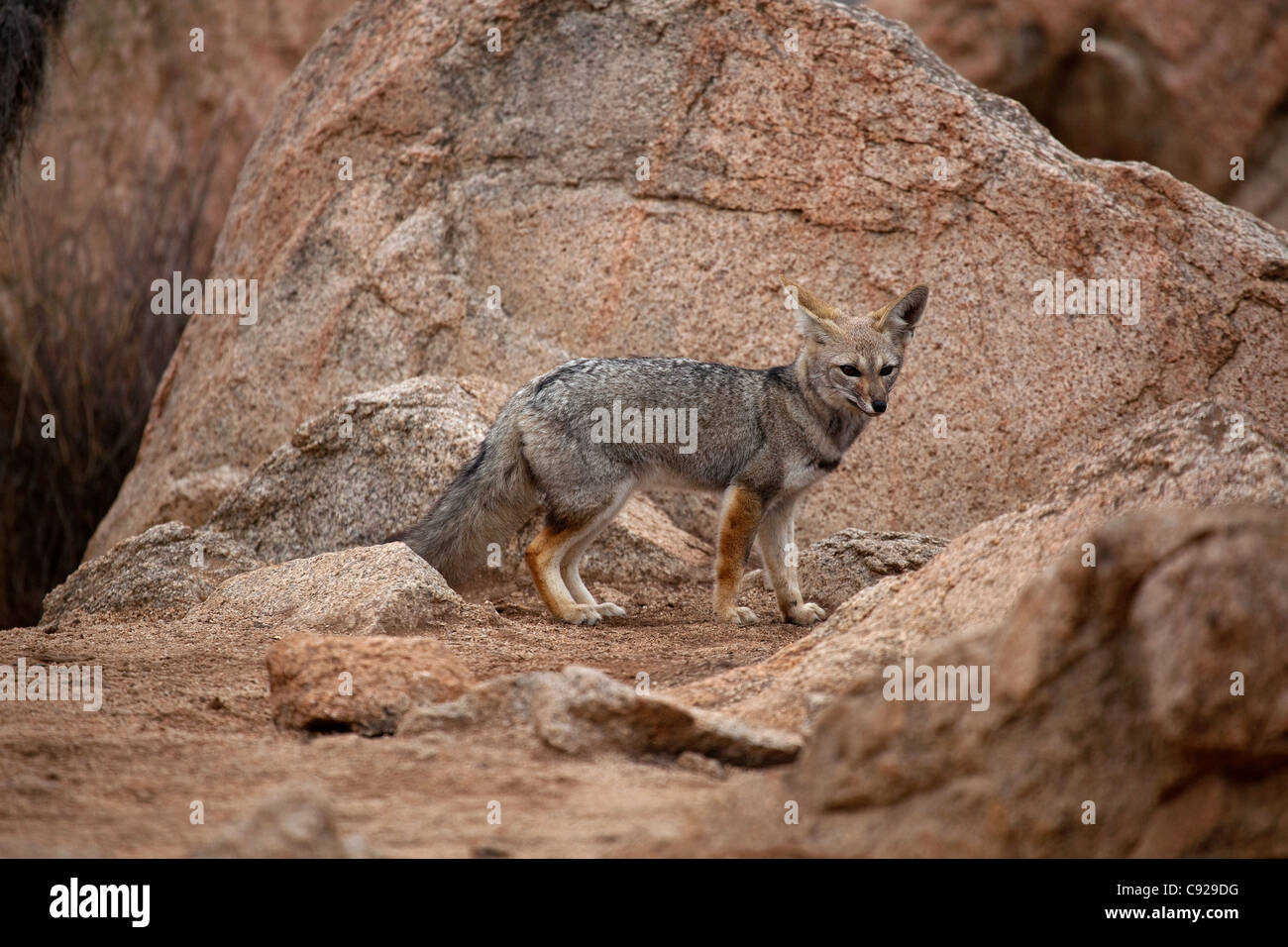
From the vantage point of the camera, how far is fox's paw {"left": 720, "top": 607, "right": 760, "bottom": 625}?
6.79 meters

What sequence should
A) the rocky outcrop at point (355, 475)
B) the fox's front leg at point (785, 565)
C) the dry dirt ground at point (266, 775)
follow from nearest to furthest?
the dry dirt ground at point (266, 775)
the fox's front leg at point (785, 565)
the rocky outcrop at point (355, 475)

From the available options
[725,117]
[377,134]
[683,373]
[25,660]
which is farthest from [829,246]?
[25,660]

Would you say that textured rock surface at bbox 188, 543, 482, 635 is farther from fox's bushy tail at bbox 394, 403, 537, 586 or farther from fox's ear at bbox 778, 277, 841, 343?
fox's ear at bbox 778, 277, 841, 343

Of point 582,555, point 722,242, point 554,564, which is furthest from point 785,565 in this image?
point 722,242

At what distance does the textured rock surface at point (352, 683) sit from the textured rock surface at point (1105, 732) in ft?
5.07

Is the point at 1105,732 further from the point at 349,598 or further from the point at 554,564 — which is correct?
the point at 554,564

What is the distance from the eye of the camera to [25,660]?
5.31 meters

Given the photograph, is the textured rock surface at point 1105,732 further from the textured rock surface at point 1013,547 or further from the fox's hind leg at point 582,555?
the fox's hind leg at point 582,555

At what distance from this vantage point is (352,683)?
425 centimetres

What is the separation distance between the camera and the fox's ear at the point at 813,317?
7.11m

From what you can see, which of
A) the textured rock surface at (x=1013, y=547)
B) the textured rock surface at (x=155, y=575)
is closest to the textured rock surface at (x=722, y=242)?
the textured rock surface at (x=155, y=575)

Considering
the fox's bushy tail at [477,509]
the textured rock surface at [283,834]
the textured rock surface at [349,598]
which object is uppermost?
the fox's bushy tail at [477,509]

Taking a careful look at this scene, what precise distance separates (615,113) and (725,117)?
710 millimetres

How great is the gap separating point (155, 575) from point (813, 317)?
148 inches
